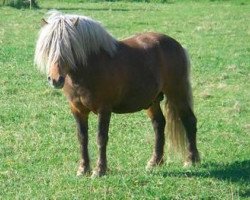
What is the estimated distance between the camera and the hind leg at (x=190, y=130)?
8148 mm

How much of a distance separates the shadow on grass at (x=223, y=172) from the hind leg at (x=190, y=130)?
0.17 m

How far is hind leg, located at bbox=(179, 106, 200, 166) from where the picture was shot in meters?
8.15

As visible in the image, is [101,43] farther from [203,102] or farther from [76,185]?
[203,102]

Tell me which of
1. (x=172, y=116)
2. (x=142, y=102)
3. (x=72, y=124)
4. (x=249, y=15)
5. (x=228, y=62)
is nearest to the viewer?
(x=142, y=102)

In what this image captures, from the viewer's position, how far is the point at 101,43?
712 cm

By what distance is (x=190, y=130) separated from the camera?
27.0ft

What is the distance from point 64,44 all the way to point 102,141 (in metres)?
1.25

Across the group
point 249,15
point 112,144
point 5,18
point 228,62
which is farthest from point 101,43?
point 249,15

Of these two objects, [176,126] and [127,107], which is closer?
[127,107]

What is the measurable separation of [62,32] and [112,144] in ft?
9.02

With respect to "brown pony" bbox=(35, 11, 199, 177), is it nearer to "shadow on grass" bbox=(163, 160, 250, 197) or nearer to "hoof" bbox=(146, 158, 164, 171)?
"hoof" bbox=(146, 158, 164, 171)

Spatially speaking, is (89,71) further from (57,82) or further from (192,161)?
(192,161)

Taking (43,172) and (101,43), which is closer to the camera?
(101,43)

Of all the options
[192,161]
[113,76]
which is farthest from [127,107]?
[192,161]
